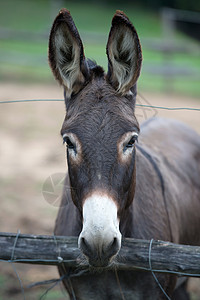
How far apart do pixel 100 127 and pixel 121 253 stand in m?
0.74

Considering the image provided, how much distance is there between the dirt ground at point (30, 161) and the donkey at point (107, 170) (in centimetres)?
73

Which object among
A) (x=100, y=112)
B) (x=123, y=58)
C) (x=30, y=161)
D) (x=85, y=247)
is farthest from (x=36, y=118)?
(x=85, y=247)

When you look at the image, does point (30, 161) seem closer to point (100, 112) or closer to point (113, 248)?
point (100, 112)

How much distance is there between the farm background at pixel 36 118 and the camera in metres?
4.95

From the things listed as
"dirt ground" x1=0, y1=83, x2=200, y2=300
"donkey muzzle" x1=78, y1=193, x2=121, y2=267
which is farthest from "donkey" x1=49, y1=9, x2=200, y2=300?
"dirt ground" x1=0, y1=83, x2=200, y2=300

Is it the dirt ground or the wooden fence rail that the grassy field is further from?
the wooden fence rail

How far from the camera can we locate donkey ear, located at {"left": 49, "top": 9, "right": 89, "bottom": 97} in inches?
89.2

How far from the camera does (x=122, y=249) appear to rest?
2.29 m

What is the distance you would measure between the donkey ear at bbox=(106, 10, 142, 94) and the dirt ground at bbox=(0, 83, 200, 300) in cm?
71

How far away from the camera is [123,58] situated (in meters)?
2.42

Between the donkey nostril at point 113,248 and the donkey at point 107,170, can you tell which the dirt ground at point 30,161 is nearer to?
the donkey at point 107,170

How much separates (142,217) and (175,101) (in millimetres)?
9872

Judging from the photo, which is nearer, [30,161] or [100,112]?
[100,112]

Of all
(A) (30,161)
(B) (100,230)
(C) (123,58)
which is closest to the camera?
(B) (100,230)
